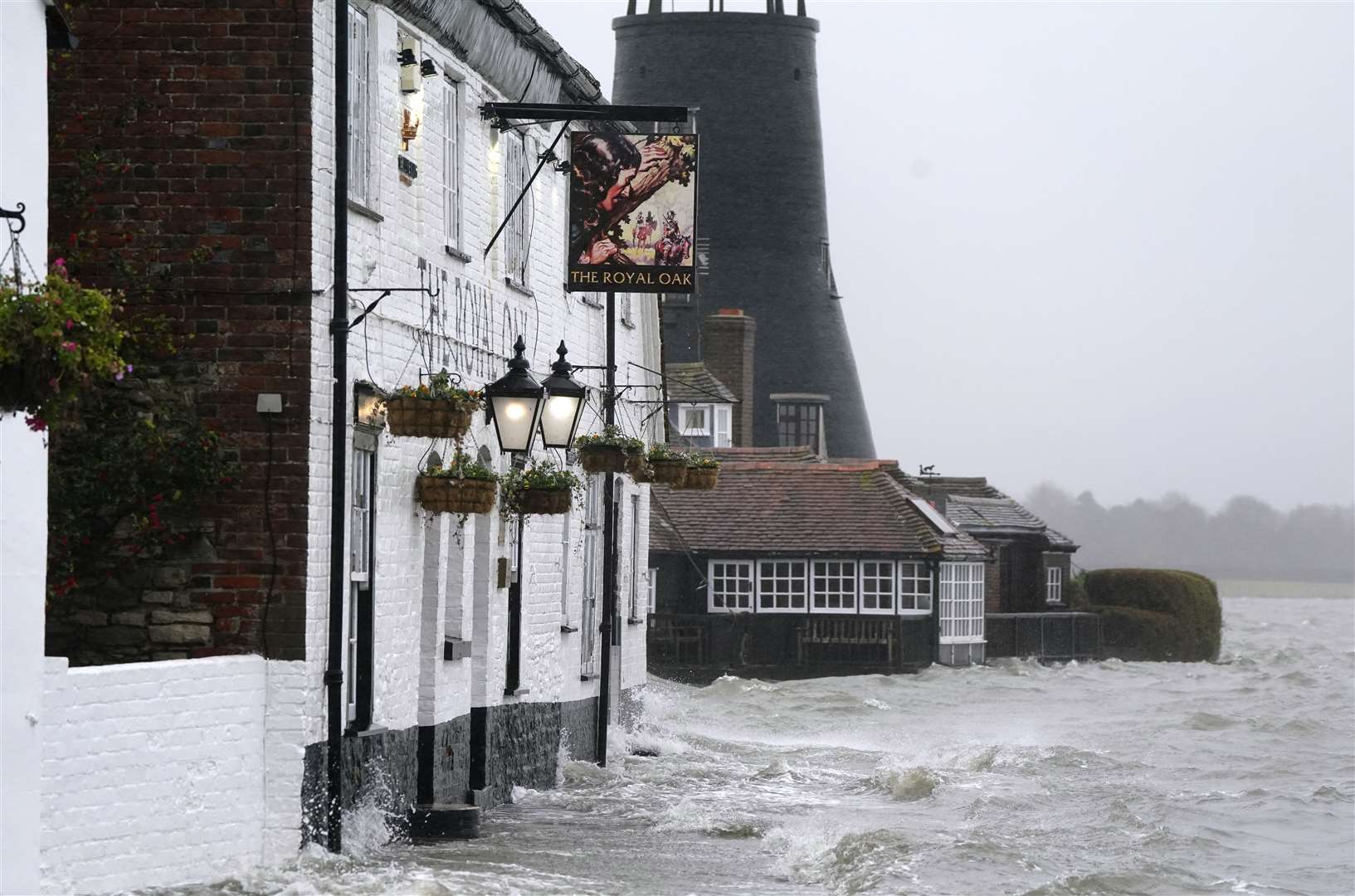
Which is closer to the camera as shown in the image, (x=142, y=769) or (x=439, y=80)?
(x=142, y=769)

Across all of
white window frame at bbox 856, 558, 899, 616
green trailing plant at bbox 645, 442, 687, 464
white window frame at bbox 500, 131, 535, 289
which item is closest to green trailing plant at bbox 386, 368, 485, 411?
white window frame at bbox 500, 131, 535, 289

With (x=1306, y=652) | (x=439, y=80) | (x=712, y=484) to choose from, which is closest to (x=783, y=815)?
(x=712, y=484)

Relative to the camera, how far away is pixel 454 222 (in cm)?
1780

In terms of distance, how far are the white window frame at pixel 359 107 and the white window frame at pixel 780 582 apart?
102ft

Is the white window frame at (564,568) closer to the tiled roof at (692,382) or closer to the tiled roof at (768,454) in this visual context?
the tiled roof at (768,454)

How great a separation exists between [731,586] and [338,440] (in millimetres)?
32058

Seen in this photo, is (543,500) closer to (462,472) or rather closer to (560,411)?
(560,411)

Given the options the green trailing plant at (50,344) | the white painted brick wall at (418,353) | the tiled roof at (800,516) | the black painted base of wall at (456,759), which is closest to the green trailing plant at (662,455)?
the white painted brick wall at (418,353)

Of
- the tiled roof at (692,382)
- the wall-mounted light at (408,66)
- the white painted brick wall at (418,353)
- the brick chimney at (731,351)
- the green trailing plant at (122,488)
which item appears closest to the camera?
the green trailing plant at (122,488)

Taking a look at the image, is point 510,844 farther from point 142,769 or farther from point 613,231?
point 613,231

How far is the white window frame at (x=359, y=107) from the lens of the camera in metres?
15.1

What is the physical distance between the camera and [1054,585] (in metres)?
57.8

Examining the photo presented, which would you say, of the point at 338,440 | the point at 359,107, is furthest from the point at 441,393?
the point at 359,107

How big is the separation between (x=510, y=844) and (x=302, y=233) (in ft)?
16.8
